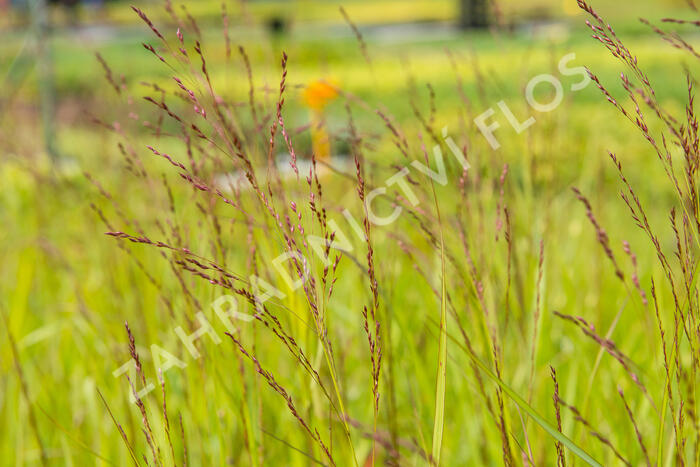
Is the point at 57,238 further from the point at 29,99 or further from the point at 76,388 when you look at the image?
the point at 29,99

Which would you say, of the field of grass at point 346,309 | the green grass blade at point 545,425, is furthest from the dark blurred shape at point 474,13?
the green grass blade at point 545,425

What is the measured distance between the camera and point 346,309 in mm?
1631

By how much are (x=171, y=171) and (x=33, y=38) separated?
1787mm

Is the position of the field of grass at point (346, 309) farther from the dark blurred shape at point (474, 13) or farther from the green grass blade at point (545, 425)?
the dark blurred shape at point (474, 13)

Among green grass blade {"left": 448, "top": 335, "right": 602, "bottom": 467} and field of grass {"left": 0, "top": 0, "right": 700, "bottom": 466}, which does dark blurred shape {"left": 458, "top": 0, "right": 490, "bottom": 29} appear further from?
green grass blade {"left": 448, "top": 335, "right": 602, "bottom": 467}

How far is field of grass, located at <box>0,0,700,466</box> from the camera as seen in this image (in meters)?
0.72

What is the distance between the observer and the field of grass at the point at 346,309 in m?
0.72

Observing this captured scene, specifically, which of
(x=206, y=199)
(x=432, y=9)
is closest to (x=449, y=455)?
(x=206, y=199)

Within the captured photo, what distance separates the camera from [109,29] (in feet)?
87.8

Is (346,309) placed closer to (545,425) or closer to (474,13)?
(545,425)

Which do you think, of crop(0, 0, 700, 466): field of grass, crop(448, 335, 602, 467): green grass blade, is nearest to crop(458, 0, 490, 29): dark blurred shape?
crop(0, 0, 700, 466): field of grass

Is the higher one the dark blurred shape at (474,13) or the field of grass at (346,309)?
the dark blurred shape at (474,13)

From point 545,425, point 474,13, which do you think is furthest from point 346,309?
point 474,13

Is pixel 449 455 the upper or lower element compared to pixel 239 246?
lower
